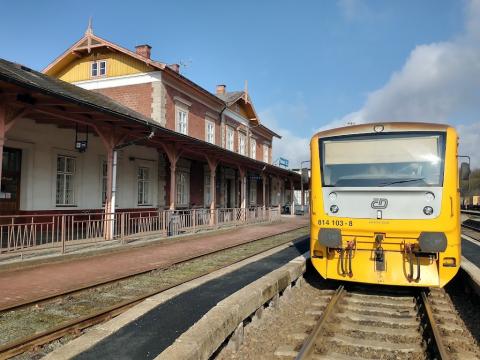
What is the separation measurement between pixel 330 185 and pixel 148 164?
11.6m

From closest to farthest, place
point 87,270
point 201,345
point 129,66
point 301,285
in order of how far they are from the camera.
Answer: point 201,345
point 301,285
point 87,270
point 129,66

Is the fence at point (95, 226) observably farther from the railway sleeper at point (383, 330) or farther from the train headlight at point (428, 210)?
the train headlight at point (428, 210)

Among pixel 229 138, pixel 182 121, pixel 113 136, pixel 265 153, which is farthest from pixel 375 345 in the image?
pixel 265 153

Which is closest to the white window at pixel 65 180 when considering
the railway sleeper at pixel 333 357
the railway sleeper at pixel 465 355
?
the railway sleeper at pixel 333 357

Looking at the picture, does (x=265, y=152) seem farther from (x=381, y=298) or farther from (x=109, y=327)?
(x=109, y=327)

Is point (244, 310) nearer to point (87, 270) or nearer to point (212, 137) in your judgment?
point (87, 270)

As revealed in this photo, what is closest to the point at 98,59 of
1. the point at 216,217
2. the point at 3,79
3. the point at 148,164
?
the point at 148,164

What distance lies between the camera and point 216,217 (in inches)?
693

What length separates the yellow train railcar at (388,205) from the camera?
6375mm

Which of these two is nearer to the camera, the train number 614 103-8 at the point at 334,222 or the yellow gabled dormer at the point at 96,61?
the train number 614 103-8 at the point at 334,222

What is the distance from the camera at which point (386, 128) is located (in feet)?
23.2

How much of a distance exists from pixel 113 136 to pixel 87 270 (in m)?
4.72

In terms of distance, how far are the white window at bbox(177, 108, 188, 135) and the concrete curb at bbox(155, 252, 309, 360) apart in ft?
47.7

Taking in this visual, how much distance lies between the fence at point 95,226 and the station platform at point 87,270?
0.68 meters
